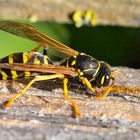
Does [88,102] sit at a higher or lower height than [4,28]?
lower

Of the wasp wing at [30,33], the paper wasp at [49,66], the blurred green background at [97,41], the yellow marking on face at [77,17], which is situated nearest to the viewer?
the paper wasp at [49,66]

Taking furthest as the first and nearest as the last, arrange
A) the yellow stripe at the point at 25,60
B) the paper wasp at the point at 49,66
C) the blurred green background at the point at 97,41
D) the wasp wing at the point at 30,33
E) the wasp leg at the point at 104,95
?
the blurred green background at the point at 97,41 < the wasp wing at the point at 30,33 < the yellow stripe at the point at 25,60 < the paper wasp at the point at 49,66 < the wasp leg at the point at 104,95

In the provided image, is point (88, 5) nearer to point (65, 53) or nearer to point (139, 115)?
point (65, 53)

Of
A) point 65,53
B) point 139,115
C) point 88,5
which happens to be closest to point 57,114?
point 139,115

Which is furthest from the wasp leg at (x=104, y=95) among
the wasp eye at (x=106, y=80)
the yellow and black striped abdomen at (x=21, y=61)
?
the yellow and black striped abdomen at (x=21, y=61)

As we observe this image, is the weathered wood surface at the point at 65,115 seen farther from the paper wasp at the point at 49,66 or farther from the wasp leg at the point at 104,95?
the paper wasp at the point at 49,66

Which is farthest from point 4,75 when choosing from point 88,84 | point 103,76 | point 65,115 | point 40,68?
point 65,115
